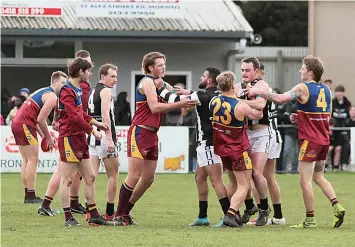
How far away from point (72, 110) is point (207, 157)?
1.88 metres

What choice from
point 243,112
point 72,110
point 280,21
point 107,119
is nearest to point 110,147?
point 107,119

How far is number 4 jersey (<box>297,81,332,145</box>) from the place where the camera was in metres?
12.4

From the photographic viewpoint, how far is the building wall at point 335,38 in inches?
1291

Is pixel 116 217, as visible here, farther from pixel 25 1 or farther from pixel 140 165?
pixel 25 1

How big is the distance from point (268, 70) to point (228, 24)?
11053 mm

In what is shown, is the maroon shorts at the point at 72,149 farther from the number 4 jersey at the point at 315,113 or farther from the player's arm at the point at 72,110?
the number 4 jersey at the point at 315,113

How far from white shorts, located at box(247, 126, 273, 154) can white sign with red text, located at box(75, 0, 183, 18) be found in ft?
52.8

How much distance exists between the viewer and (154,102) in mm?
12031

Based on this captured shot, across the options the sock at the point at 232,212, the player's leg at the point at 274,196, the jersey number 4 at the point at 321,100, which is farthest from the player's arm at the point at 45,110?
the jersey number 4 at the point at 321,100

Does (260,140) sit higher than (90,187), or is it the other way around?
(260,140)

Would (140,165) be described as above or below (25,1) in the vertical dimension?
below

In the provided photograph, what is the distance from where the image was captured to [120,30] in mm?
28109

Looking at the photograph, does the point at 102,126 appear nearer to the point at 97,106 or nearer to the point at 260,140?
the point at 97,106

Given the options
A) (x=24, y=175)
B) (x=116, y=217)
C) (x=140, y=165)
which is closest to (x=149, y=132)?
(x=140, y=165)
